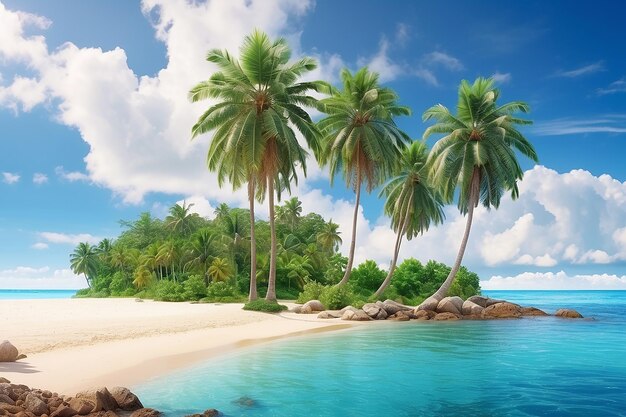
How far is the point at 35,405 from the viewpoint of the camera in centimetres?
647

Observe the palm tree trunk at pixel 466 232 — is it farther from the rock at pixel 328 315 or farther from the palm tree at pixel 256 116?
the palm tree at pixel 256 116

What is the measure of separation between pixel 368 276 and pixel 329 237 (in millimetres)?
16269

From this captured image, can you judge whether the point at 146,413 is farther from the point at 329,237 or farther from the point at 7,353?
the point at 329,237

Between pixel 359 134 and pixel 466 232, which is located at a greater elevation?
pixel 359 134

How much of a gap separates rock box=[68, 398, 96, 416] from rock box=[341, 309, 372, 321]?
1864 centimetres

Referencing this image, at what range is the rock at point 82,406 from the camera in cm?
662

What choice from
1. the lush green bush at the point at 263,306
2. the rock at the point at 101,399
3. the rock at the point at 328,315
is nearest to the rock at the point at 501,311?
the rock at the point at 328,315

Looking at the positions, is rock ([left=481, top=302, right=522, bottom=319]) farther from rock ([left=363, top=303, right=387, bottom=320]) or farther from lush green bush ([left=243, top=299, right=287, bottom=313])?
lush green bush ([left=243, top=299, right=287, bottom=313])

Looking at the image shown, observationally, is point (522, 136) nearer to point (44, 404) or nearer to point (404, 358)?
point (404, 358)

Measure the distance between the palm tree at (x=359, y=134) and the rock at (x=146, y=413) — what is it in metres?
24.7

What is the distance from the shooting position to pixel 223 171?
2812cm

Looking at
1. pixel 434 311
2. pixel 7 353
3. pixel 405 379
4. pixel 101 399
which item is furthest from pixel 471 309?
pixel 101 399

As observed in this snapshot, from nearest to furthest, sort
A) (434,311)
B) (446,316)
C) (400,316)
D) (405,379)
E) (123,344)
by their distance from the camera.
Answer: (405,379), (123,344), (400,316), (446,316), (434,311)

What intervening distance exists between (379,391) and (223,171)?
2068cm
